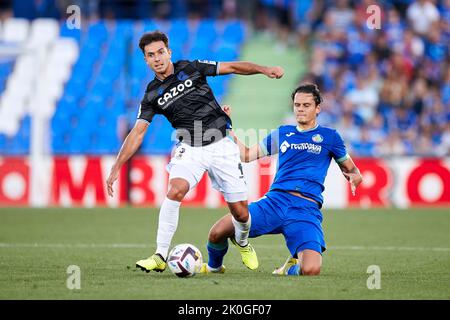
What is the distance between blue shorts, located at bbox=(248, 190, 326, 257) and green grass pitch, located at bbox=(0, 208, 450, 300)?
0.38 m

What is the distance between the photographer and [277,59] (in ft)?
76.0

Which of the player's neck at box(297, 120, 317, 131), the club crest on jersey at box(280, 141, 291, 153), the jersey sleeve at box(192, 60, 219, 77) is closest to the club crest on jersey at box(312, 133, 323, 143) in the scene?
the player's neck at box(297, 120, 317, 131)

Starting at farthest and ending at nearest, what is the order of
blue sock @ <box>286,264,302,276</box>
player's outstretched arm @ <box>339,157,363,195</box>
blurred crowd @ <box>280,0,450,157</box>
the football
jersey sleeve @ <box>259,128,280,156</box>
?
blurred crowd @ <box>280,0,450,157</box> < jersey sleeve @ <box>259,128,280,156</box> < player's outstretched arm @ <box>339,157,363,195</box> < blue sock @ <box>286,264,302,276</box> < the football

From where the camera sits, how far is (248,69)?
8547 mm

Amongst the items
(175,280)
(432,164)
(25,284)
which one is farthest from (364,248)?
(432,164)

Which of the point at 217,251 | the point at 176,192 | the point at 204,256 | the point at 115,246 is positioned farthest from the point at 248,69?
the point at 115,246

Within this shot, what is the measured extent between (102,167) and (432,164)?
21.1ft

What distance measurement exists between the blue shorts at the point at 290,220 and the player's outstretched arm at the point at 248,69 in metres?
1.25

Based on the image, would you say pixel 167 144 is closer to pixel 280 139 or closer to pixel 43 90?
pixel 43 90

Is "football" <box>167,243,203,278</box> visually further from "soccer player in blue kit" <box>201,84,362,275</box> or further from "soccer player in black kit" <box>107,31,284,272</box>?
"soccer player in blue kit" <box>201,84,362,275</box>

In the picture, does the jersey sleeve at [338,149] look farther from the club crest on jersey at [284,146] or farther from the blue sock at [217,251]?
the blue sock at [217,251]

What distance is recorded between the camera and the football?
27.0 feet

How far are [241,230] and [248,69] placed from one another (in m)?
1.48

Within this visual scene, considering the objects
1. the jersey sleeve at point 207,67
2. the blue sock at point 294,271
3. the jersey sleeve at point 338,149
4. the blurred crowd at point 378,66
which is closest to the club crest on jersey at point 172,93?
the jersey sleeve at point 207,67
